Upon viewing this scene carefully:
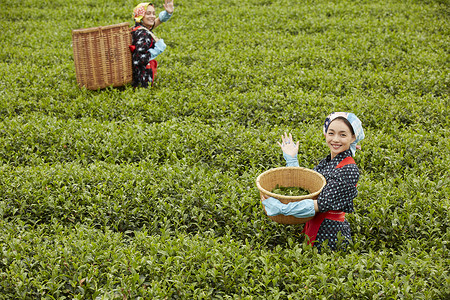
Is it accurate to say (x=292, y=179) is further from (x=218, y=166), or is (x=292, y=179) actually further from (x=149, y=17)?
(x=149, y=17)

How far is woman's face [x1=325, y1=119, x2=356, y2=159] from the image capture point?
3832mm

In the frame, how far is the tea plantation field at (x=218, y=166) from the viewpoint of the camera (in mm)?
3682

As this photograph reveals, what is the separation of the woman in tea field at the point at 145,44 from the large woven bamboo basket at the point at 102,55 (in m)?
0.16

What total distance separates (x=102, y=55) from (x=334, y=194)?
5.67 metres

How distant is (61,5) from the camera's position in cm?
1488

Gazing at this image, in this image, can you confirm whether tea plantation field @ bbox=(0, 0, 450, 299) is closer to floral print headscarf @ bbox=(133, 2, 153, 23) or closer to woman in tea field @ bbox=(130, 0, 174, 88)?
woman in tea field @ bbox=(130, 0, 174, 88)

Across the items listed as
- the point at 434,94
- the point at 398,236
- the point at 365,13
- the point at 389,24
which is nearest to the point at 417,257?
the point at 398,236

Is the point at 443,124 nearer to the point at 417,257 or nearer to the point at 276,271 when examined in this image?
the point at 417,257

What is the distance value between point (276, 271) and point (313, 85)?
5332mm

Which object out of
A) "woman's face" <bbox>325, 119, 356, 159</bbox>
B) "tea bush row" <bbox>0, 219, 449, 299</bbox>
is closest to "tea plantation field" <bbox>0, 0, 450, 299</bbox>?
"tea bush row" <bbox>0, 219, 449, 299</bbox>

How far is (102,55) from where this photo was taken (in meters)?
7.95

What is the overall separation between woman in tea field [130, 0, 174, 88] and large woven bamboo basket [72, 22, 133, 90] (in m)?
0.16

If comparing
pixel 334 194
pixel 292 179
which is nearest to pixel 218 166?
pixel 292 179

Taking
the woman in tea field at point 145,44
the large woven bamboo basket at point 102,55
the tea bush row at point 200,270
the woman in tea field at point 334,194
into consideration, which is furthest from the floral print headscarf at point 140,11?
the woman in tea field at point 334,194
